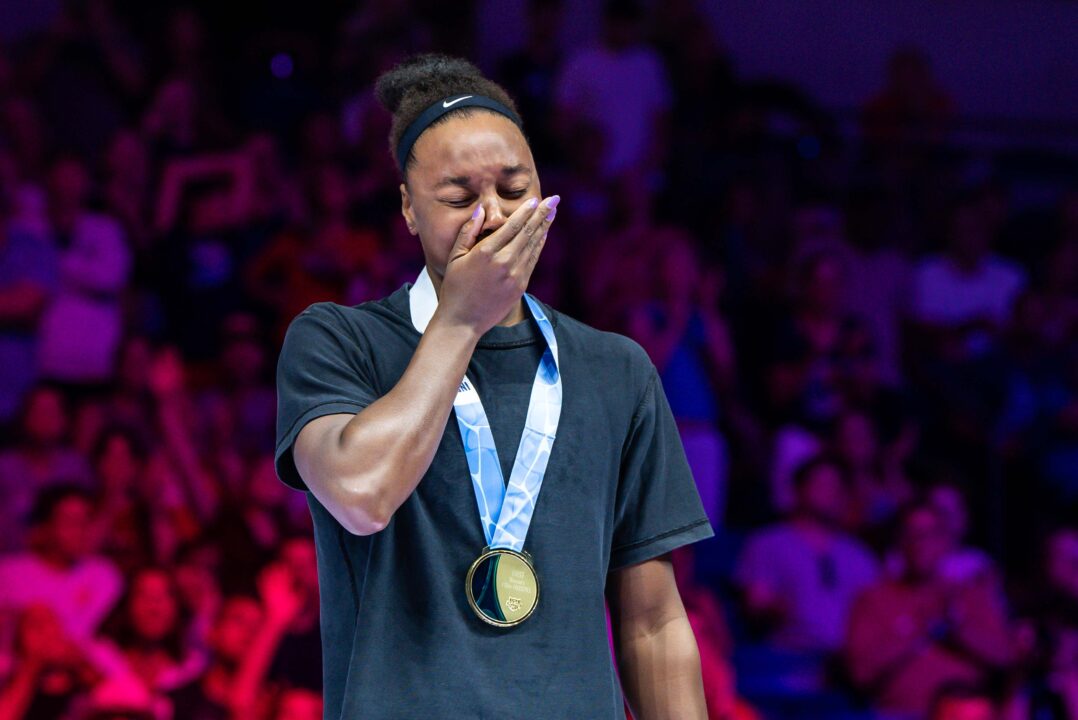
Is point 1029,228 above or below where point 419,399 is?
above

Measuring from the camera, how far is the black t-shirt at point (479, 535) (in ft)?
6.15

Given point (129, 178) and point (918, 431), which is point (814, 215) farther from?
point (129, 178)

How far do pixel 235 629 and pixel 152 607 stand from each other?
0.33m

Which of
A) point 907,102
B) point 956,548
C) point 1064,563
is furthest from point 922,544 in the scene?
point 907,102

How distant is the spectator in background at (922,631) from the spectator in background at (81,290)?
3.57 metres

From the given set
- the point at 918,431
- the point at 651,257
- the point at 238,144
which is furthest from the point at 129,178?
the point at 918,431

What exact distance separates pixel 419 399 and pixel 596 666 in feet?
1.55

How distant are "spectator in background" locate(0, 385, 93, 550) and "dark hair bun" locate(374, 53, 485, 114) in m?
4.04

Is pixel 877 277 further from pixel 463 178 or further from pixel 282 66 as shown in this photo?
pixel 463 178

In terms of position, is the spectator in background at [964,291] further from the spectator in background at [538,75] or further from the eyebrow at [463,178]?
the eyebrow at [463,178]

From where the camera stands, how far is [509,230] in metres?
1.85

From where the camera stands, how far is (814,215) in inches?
301

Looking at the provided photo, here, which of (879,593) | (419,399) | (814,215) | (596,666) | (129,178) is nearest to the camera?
(419,399)

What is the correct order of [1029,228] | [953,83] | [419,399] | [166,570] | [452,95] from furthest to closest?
[953,83] → [1029,228] → [166,570] → [452,95] → [419,399]
